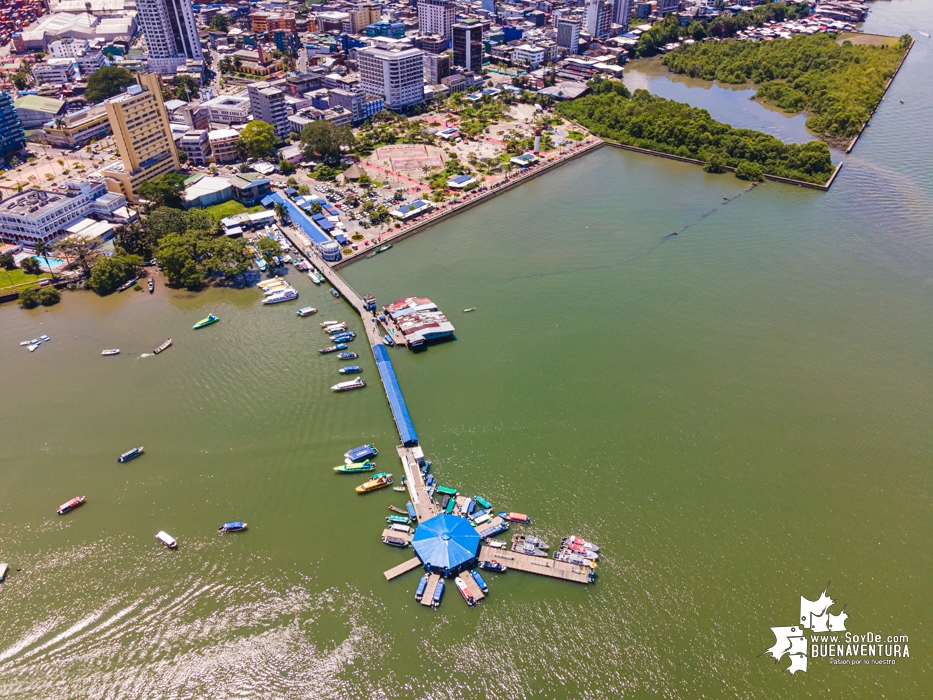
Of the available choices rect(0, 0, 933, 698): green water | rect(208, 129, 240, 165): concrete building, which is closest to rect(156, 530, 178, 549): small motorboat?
rect(0, 0, 933, 698): green water

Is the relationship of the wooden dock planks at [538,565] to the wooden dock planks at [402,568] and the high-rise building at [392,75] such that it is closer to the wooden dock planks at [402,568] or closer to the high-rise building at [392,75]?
the wooden dock planks at [402,568]

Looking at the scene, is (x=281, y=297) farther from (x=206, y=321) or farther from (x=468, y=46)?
(x=468, y=46)

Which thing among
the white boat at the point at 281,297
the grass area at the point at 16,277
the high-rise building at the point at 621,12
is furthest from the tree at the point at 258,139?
the high-rise building at the point at 621,12

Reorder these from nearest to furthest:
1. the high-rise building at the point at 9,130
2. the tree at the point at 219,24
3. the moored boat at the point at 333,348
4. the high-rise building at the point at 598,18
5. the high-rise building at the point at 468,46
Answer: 1. the moored boat at the point at 333,348
2. the high-rise building at the point at 9,130
3. the high-rise building at the point at 468,46
4. the high-rise building at the point at 598,18
5. the tree at the point at 219,24

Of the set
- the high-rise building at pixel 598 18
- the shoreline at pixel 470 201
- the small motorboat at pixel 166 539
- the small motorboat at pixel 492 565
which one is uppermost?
the high-rise building at pixel 598 18

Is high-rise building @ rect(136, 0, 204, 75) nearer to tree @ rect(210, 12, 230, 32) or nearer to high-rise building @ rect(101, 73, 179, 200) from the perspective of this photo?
tree @ rect(210, 12, 230, 32)

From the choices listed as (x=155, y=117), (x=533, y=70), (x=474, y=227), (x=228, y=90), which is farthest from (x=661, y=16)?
(x=155, y=117)
